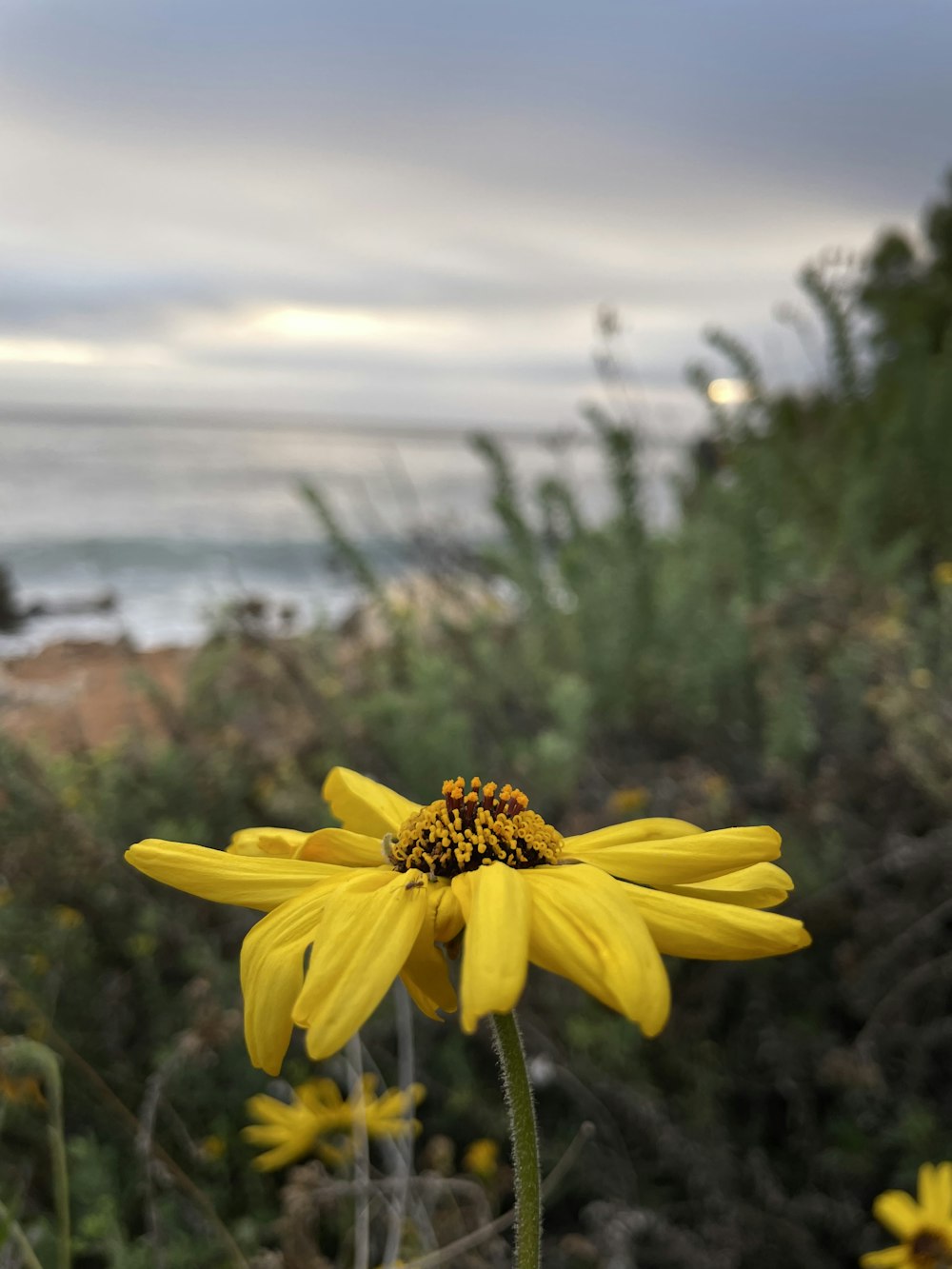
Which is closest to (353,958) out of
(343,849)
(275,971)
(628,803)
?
(275,971)

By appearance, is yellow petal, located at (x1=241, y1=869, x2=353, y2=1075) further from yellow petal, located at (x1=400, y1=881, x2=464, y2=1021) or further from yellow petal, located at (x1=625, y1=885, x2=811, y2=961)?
yellow petal, located at (x1=625, y1=885, x2=811, y2=961)

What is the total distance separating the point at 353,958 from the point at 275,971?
74 mm

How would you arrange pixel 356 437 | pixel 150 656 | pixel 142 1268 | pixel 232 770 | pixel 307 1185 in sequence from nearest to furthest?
pixel 142 1268 → pixel 307 1185 → pixel 232 770 → pixel 150 656 → pixel 356 437

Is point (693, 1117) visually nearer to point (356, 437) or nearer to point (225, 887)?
point (225, 887)

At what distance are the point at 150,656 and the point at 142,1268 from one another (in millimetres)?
5321

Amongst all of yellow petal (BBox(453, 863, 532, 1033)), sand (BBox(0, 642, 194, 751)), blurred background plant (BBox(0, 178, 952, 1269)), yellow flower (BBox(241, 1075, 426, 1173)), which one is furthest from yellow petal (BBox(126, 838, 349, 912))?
sand (BBox(0, 642, 194, 751))

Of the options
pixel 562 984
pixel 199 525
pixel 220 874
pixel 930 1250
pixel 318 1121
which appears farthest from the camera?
pixel 199 525

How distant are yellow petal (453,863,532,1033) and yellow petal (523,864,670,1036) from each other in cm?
2

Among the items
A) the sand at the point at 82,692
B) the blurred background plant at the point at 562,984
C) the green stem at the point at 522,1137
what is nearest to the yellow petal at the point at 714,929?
the green stem at the point at 522,1137

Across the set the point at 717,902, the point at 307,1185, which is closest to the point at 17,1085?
the point at 307,1185

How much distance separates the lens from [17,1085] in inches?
67.3

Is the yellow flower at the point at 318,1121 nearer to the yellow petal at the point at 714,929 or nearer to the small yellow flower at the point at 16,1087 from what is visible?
the small yellow flower at the point at 16,1087

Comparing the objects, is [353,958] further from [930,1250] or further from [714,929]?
[930,1250]

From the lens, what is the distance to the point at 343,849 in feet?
2.83
